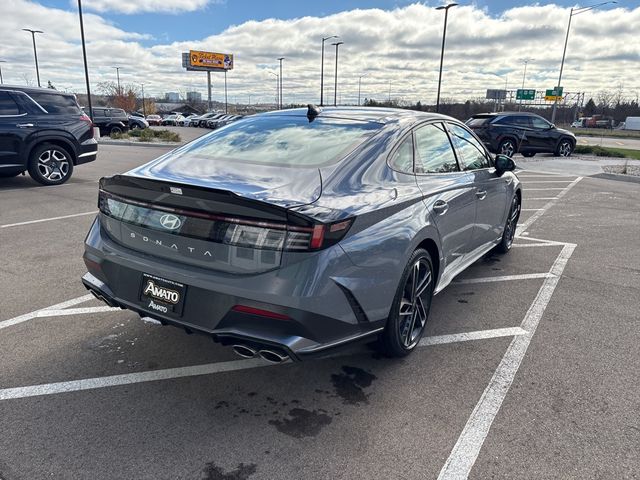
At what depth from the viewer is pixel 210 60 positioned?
8712 cm

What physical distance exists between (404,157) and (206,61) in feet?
300

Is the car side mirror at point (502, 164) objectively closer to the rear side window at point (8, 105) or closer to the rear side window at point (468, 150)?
the rear side window at point (468, 150)

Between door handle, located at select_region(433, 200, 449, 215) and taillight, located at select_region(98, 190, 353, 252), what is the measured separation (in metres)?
1.03

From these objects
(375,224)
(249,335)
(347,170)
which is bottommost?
(249,335)

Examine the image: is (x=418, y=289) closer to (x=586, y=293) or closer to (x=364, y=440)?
(x=364, y=440)

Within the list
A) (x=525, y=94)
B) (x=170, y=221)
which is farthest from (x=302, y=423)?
(x=525, y=94)

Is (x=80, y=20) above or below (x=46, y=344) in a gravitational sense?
above

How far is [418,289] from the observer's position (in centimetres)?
336

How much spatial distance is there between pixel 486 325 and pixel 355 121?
189cm

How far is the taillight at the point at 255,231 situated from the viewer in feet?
7.94

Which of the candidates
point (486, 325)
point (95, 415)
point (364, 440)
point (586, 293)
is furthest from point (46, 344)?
point (586, 293)

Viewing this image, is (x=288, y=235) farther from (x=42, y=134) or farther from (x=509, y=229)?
(x=42, y=134)

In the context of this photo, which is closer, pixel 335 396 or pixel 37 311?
pixel 335 396

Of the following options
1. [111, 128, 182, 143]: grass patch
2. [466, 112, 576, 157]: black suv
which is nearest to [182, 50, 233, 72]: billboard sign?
[111, 128, 182, 143]: grass patch
